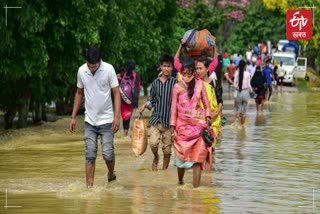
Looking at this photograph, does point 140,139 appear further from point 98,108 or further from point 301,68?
point 301,68

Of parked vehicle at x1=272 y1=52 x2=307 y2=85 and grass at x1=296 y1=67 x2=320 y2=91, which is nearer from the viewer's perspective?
grass at x1=296 y1=67 x2=320 y2=91

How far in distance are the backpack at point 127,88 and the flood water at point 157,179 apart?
88 cm

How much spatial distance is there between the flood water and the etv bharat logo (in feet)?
96.0

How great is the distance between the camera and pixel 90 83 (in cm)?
1294

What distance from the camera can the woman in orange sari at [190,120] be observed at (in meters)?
13.2

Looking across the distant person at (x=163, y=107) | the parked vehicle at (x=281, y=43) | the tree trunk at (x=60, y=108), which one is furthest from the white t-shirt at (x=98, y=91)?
the parked vehicle at (x=281, y=43)

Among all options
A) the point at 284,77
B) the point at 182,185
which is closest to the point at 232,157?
the point at 182,185

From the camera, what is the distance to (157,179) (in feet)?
47.1

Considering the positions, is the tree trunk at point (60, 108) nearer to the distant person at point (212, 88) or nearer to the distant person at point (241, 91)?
the distant person at point (241, 91)

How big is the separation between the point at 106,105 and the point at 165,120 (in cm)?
232

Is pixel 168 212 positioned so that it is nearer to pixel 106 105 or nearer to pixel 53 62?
pixel 106 105

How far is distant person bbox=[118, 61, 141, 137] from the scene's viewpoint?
2084 centimetres

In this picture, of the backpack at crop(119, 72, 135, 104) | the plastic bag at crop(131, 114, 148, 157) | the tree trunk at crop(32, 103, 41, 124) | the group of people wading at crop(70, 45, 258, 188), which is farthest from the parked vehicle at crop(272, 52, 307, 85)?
the group of people wading at crop(70, 45, 258, 188)

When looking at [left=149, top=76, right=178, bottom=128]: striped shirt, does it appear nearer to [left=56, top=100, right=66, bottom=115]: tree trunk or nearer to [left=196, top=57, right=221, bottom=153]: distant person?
[left=196, top=57, right=221, bottom=153]: distant person
